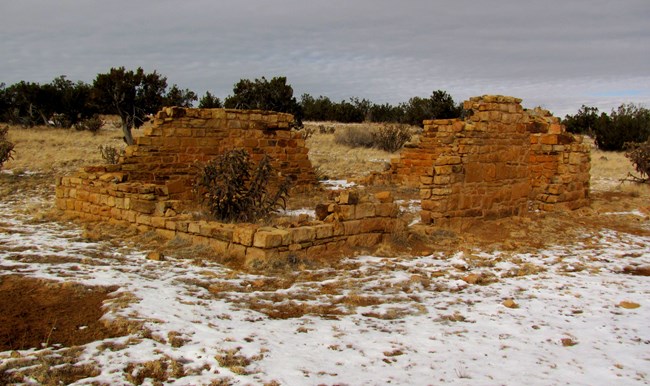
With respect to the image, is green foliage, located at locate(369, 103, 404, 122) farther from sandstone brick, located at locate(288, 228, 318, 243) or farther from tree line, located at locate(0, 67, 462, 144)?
sandstone brick, located at locate(288, 228, 318, 243)

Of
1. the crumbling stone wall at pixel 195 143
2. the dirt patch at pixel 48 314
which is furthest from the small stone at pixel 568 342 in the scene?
the crumbling stone wall at pixel 195 143

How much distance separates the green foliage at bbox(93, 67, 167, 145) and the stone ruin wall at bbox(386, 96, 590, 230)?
1826cm

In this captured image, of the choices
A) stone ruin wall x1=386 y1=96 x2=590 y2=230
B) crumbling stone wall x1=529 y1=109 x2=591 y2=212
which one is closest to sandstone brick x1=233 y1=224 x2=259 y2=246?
stone ruin wall x1=386 y1=96 x2=590 y2=230

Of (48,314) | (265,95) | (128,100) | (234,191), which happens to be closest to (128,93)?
(128,100)

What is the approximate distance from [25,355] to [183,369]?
1.14 m

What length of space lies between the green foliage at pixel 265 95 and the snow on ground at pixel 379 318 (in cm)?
2408

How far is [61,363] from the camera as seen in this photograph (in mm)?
3910

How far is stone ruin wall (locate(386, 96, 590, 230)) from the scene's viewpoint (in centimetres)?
975

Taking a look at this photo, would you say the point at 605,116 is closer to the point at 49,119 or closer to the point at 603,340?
the point at 603,340

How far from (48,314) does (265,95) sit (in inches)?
1073

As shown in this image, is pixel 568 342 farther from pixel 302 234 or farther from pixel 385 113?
pixel 385 113

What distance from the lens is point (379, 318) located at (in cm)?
523

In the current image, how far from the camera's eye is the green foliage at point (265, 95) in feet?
103

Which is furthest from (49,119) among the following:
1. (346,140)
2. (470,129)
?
(470,129)
